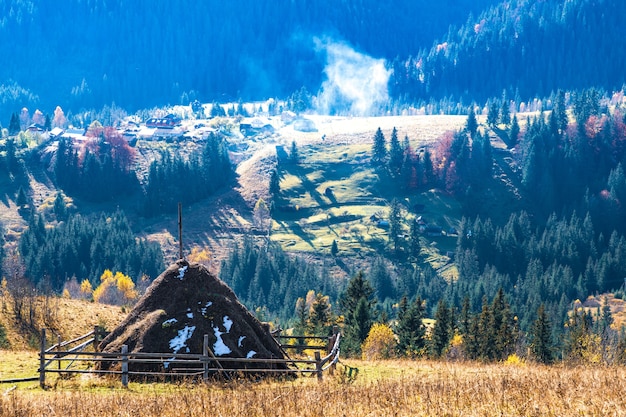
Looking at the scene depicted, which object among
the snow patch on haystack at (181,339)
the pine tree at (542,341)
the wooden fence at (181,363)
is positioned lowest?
the pine tree at (542,341)

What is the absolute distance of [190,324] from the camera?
45.9 m

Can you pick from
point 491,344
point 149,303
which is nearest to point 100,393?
point 149,303

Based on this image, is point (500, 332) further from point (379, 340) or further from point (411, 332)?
point (379, 340)

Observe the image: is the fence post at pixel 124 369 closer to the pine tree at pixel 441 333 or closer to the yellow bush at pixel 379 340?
the yellow bush at pixel 379 340

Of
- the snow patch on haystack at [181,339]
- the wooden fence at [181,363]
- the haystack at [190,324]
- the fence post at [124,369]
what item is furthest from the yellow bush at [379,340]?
the fence post at [124,369]

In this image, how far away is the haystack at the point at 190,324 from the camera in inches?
1777

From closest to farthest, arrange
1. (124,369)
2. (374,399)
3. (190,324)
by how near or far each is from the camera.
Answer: (374,399) < (124,369) < (190,324)

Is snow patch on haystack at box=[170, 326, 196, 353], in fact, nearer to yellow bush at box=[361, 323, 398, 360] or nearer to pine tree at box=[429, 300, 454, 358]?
yellow bush at box=[361, 323, 398, 360]

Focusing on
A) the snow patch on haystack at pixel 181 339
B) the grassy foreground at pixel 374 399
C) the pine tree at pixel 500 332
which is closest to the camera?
the grassy foreground at pixel 374 399

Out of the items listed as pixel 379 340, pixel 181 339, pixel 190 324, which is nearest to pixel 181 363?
pixel 181 339

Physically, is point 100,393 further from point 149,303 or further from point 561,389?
point 561,389

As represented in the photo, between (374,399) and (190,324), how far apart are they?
53.1ft

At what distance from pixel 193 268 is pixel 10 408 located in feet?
58.3

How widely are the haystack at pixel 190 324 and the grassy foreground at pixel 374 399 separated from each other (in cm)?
535
